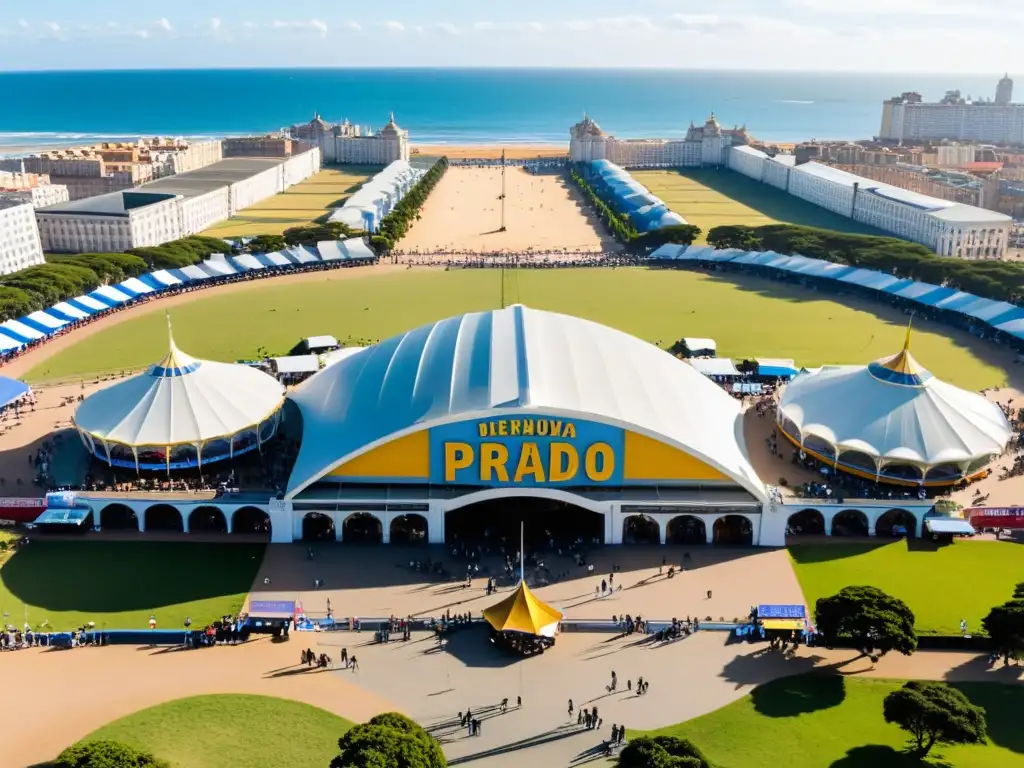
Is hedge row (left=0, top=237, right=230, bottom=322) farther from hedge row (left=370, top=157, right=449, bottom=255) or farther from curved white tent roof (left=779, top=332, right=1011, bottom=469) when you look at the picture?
curved white tent roof (left=779, top=332, right=1011, bottom=469)

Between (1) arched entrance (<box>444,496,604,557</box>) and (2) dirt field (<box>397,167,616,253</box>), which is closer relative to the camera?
(1) arched entrance (<box>444,496,604,557</box>)

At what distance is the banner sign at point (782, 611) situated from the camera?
35.7m

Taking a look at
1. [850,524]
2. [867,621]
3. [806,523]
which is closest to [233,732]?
[867,621]

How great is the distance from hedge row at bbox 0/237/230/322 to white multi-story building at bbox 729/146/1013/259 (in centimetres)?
7321

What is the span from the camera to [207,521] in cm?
4425

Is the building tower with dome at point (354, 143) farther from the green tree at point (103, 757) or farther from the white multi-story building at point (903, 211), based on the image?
the green tree at point (103, 757)

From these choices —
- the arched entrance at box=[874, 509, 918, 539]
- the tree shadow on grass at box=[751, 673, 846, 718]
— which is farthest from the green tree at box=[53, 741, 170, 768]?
the arched entrance at box=[874, 509, 918, 539]

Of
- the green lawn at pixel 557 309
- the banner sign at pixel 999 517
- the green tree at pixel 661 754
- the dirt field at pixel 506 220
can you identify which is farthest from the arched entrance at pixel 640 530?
the dirt field at pixel 506 220

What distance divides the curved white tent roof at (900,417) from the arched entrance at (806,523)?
4269 mm

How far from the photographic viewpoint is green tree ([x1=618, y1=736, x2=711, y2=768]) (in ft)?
84.1

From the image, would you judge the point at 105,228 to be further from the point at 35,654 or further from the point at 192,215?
the point at 35,654

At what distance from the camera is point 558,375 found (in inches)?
1768

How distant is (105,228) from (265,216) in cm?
3018

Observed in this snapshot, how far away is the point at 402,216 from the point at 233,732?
305 ft
